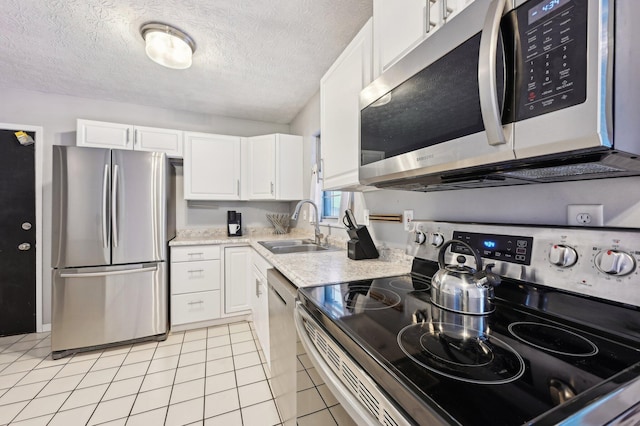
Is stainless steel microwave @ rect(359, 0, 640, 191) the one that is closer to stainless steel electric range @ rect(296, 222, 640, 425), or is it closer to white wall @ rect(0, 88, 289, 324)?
stainless steel electric range @ rect(296, 222, 640, 425)

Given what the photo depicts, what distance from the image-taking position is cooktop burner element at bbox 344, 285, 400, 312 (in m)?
0.86

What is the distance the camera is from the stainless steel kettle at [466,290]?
2.55ft

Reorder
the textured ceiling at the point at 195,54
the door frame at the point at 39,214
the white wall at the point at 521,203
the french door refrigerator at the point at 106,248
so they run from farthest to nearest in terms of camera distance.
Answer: the door frame at the point at 39,214 → the french door refrigerator at the point at 106,248 → the textured ceiling at the point at 195,54 → the white wall at the point at 521,203

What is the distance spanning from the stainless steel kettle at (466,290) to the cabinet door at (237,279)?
224cm

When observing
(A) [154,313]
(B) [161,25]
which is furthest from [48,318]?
(B) [161,25]

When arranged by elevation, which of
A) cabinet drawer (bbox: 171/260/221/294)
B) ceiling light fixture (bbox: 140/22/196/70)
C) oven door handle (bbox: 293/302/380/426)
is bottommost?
cabinet drawer (bbox: 171/260/221/294)

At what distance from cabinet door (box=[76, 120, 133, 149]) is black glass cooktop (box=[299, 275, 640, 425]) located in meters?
2.81

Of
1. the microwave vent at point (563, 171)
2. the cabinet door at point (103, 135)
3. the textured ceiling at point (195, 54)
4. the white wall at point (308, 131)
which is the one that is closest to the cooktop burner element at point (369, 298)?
the microwave vent at point (563, 171)

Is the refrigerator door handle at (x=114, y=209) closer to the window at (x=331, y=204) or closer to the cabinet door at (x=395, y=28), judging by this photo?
the window at (x=331, y=204)

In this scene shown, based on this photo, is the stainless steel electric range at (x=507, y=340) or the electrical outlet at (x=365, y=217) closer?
the stainless steel electric range at (x=507, y=340)

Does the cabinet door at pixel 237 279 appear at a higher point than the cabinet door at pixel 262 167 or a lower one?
lower

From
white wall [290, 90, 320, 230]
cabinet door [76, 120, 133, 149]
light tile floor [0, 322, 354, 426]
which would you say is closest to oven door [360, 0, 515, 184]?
light tile floor [0, 322, 354, 426]

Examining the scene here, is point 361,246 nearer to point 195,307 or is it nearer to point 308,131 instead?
point 308,131

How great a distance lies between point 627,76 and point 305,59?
2.01 m
